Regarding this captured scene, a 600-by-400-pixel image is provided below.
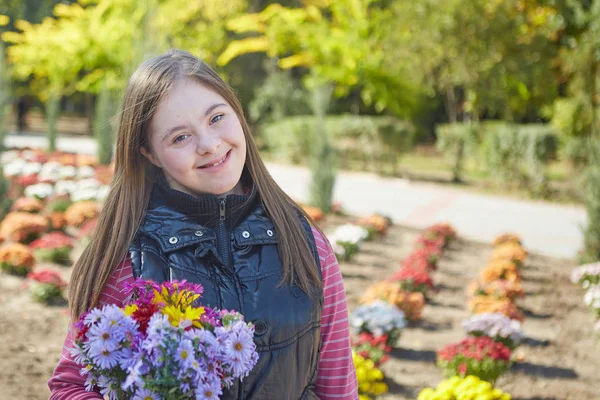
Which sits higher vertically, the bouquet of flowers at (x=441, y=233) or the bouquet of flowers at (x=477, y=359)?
the bouquet of flowers at (x=441, y=233)

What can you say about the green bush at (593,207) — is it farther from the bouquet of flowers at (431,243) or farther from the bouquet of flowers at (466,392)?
the bouquet of flowers at (466,392)

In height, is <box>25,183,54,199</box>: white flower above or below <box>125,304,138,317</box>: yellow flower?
below

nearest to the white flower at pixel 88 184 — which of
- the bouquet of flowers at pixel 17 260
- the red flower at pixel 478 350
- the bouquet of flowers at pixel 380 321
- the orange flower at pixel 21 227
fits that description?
the orange flower at pixel 21 227

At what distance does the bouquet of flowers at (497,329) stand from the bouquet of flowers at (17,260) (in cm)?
436

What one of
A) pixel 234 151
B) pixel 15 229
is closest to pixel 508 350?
pixel 234 151

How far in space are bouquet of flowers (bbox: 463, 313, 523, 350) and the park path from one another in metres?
4.58

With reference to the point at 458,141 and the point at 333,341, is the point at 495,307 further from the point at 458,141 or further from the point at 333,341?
the point at 458,141

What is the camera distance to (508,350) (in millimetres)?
4570

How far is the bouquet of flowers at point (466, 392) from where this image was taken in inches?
134

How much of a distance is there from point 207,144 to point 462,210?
11326 millimetres

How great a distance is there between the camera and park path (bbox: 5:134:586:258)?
10.3m

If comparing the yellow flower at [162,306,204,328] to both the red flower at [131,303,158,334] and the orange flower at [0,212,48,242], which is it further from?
the orange flower at [0,212,48,242]

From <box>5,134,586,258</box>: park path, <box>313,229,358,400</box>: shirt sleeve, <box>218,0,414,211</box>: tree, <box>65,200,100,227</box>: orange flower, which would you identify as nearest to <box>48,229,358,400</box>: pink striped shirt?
<box>313,229,358,400</box>: shirt sleeve

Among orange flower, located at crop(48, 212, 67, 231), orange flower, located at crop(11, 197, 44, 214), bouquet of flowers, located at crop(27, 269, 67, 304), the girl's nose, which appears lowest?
bouquet of flowers, located at crop(27, 269, 67, 304)
